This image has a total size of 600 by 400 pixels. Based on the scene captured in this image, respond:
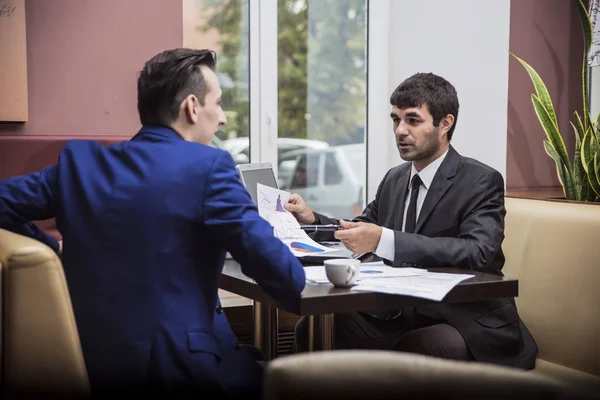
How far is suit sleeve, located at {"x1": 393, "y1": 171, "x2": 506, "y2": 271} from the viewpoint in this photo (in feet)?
7.38

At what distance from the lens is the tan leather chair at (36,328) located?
1.37m

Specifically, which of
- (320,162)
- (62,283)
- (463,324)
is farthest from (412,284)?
(320,162)

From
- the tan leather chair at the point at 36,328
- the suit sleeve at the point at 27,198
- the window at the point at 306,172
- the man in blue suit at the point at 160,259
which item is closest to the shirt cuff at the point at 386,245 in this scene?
the man in blue suit at the point at 160,259

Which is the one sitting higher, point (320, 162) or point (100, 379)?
point (320, 162)

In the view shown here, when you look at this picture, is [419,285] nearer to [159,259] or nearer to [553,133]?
[159,259]

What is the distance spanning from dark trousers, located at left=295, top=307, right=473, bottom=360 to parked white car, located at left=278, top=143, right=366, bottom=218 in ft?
4.87

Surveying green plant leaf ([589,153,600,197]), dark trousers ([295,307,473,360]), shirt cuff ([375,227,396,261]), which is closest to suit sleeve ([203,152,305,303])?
dark trousers ([295,307,473,360])

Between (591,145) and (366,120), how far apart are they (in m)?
1.19

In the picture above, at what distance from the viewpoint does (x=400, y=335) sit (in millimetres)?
2508

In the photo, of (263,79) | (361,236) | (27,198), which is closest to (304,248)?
(361,236)

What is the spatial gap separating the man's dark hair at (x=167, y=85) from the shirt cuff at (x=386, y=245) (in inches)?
29.9

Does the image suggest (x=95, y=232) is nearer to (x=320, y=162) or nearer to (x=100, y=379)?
(x=100, y=379)

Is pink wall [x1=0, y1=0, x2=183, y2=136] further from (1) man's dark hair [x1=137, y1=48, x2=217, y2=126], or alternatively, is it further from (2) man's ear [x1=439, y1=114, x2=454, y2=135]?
(1) man's dark hair [x1=137, y1=48, x2=217, y2=126]

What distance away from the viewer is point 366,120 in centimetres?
418
